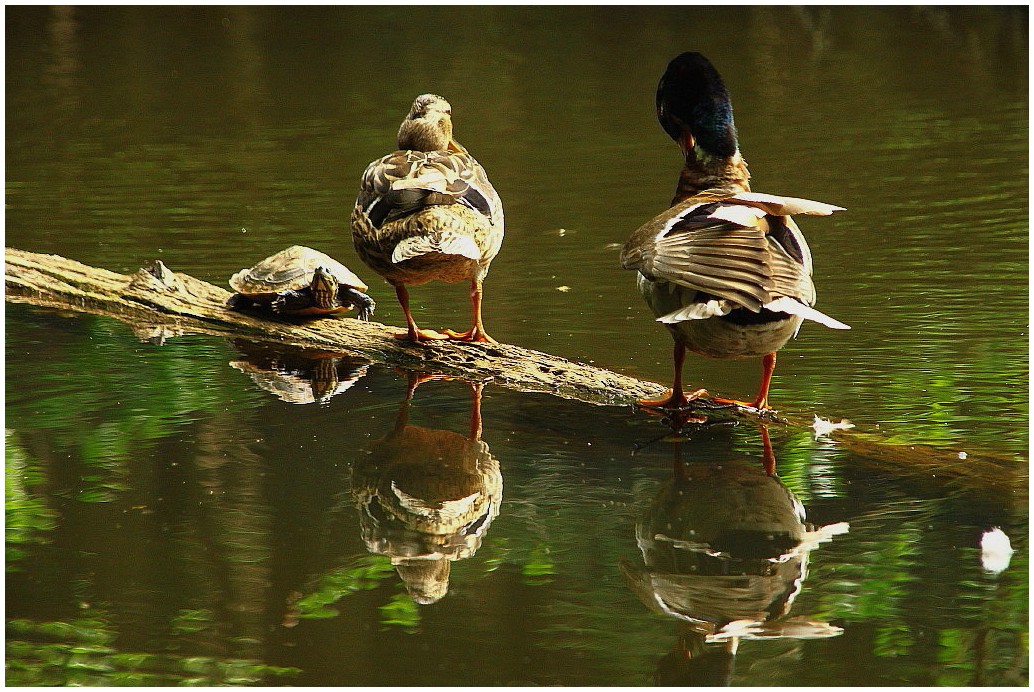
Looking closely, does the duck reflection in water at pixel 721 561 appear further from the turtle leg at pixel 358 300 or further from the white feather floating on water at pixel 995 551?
Result: the turtle leg at pixel 358 300

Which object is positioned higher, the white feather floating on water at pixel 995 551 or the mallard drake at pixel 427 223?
the mallard drake at pixel 427 223

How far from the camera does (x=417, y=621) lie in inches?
154

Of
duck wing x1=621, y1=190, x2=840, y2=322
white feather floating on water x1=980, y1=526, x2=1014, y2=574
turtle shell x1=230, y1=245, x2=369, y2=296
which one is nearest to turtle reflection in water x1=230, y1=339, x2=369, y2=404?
turtle shell x1=230, y1=245, x2=369, y2=296

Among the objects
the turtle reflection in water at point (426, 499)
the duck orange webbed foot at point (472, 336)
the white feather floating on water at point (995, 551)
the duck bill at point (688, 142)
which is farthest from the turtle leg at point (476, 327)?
the white feather floating on water at point (995, 551)

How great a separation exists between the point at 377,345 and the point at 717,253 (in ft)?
8.36

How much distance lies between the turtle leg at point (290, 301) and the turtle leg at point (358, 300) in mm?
213

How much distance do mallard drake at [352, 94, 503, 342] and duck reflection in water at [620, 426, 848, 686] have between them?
72.4 inches

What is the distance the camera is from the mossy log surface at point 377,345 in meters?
5.10

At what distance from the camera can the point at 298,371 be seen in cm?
680

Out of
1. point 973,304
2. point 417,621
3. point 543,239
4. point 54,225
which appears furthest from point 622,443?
point 54,225

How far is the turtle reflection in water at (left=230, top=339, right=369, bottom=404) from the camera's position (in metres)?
6.41

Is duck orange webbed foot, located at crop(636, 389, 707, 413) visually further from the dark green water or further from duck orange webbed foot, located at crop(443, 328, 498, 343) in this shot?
duck orange webbed foot, located at crop(443, 328, 498, 343)

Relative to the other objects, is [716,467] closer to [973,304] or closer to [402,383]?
[402,383]

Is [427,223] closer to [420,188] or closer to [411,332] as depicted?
[420,188]
